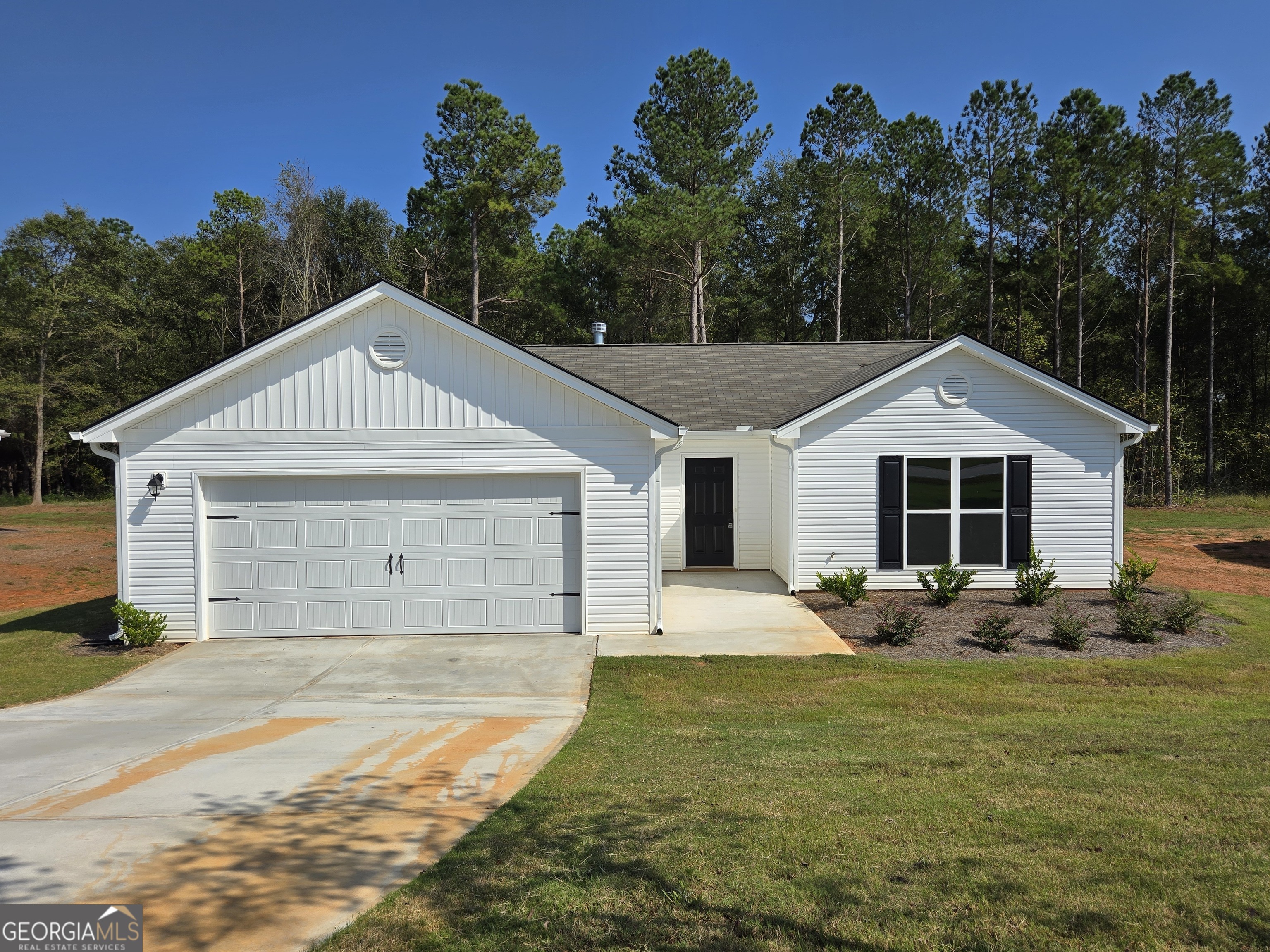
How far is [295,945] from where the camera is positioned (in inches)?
131

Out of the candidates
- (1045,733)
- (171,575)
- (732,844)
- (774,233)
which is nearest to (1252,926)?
(732,844)

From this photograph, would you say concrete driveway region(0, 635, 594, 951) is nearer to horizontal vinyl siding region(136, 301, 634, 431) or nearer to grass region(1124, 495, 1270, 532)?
horizontal vinyl siding region(136, 301, 634, 431)

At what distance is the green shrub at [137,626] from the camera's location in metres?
9.90

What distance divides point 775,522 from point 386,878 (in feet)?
37.1

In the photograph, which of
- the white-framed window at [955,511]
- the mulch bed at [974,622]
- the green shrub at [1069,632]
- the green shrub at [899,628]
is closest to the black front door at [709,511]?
the mulch bed at [974,622]

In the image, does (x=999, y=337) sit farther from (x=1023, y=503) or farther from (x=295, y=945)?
(x=295, y=945)

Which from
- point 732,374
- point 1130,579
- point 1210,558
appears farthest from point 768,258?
point 1130,579

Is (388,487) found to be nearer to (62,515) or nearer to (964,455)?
(964,455)

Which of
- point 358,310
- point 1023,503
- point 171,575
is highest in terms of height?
point 358,310

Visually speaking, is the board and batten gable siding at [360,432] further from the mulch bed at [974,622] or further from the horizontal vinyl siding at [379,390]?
the mulch bed at [974,622]

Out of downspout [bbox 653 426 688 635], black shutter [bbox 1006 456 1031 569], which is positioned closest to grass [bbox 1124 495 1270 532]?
black shutter [bbox 1006 456 1031 569]

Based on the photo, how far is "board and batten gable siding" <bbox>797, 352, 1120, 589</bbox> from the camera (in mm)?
12820

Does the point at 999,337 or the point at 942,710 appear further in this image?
the point at 999,337

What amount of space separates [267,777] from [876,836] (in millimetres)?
4018
